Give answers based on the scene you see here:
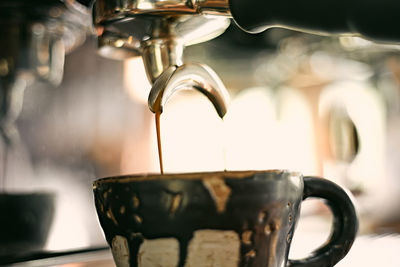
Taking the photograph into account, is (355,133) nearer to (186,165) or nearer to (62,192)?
(186,165)

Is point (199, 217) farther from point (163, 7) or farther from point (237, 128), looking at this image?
point (237, 128)

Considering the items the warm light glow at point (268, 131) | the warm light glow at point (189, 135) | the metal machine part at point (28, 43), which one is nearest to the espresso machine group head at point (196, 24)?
the metal machine part at point (28, 43)

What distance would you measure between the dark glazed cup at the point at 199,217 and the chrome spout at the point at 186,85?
0.05 metres

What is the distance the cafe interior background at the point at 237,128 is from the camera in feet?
1.71

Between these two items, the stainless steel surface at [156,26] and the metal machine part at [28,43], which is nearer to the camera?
the stainless steel surface at [156,26]

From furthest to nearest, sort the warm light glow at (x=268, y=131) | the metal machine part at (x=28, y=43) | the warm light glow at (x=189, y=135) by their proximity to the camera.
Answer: the warm light glow at (x=268, y=131) < the warm light glow at (x=189, y=135) < the metal machine part at (x=28, y=43)

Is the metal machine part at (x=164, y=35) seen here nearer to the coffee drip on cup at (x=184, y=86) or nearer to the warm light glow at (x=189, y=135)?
the coffee drip on cup at (x=184, y=86)

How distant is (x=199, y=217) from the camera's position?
25cm

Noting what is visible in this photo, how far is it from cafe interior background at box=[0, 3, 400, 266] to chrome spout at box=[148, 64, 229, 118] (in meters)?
0.03

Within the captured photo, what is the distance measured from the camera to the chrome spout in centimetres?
29

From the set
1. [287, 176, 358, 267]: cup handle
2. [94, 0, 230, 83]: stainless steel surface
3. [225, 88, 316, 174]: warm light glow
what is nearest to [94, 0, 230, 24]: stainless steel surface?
[94, 0, 230, 83]: stainless steel surface

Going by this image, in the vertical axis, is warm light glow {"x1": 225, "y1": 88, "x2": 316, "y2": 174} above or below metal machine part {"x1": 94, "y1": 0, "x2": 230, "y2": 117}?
below

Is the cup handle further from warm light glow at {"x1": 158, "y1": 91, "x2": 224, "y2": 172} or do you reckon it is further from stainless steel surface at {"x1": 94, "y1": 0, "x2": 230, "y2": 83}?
warm light glow at {"x1": 158, "y1": 91, "x2": 224, "y2": 172}

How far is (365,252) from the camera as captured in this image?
0.47 m
